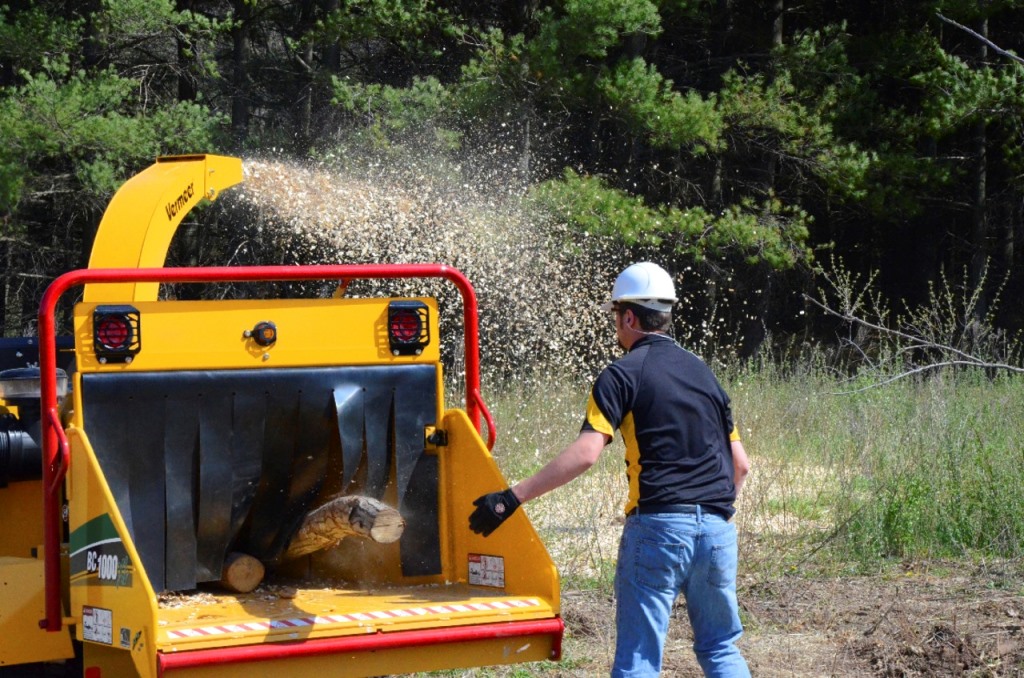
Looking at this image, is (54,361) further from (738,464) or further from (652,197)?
(652,197)

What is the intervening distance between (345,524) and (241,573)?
0.50 m

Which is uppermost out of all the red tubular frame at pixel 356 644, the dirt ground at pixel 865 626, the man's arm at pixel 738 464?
the man's arm at pixel 738 464

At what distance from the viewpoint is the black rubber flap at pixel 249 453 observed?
4809 mm

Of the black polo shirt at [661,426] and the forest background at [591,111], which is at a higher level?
the forest background at [591,111]

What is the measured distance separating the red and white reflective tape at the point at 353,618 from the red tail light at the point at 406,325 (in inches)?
43.9

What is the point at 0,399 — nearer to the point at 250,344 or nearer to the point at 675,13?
the point at 250,344

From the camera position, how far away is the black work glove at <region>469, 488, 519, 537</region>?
171 inches

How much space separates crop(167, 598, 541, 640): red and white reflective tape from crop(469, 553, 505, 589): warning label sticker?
10.1 inches

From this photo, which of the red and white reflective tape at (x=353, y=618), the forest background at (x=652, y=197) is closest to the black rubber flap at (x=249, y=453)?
the red and white reflective tape at (x=353, y=618)

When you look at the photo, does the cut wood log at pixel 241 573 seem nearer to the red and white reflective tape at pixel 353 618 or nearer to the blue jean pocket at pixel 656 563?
the red and white reflective tape at pixel 353 618

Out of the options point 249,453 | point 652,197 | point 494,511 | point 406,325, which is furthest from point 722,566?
point 652,197

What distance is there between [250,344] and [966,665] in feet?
11.7

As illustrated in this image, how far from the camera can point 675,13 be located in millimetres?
20609

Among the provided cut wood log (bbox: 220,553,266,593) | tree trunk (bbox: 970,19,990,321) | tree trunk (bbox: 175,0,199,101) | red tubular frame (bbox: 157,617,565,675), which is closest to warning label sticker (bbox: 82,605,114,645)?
red tubular frame (bbox: 157,617,565,675)
